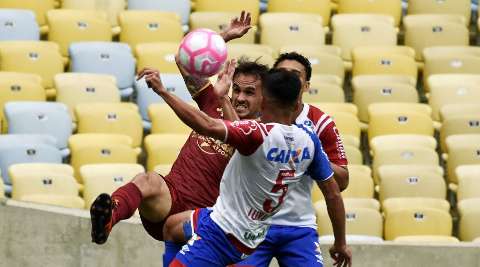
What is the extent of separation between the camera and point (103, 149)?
1455 centimetres

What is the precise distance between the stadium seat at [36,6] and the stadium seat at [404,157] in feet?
13.6

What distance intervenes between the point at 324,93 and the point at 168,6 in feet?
8.12

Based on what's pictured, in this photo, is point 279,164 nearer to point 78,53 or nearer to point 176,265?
point 176,265

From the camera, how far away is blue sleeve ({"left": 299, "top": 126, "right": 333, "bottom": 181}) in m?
9.32

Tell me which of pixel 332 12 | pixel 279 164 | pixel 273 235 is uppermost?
pixel 279 164

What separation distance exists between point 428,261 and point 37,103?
4.15 m

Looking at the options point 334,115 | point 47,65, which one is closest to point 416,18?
point 334,115

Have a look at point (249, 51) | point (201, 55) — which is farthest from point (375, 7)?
point (201, 55)

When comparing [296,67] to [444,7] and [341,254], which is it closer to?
[341,254]

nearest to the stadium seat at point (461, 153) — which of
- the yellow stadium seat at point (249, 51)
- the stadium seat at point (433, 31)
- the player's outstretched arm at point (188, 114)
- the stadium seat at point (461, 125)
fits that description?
the stadium seat at point (461, 125)

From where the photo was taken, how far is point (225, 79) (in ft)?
32.5

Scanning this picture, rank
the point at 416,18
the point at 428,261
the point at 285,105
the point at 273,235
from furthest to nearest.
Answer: the point at 416,18, the point at 428,261, the point at 273,235, the point at 285,105

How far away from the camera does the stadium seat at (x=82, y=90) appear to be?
51.4 feet

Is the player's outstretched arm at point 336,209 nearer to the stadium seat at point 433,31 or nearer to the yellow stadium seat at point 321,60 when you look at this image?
the yellow stadium seat at point 321,60
